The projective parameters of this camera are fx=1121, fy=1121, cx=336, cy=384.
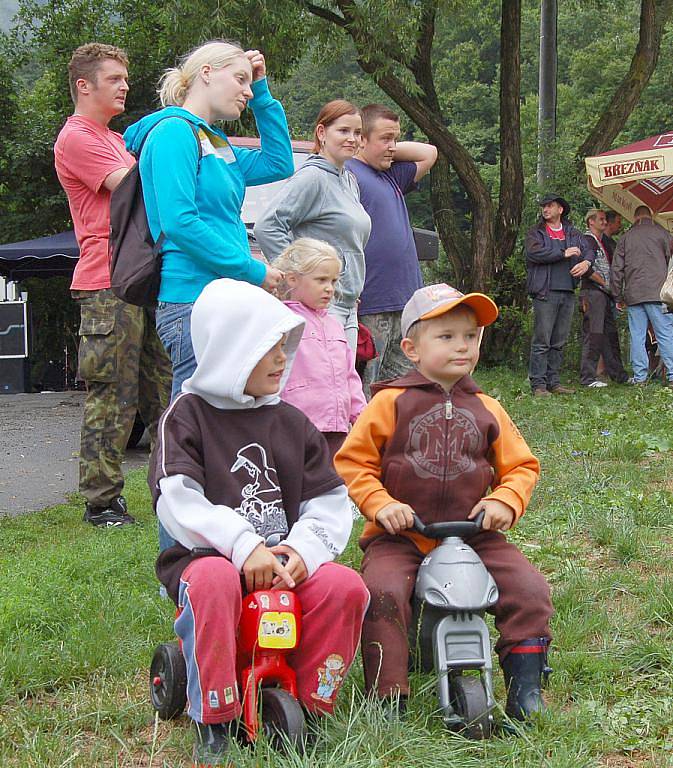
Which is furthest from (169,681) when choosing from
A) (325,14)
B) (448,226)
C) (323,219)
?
(448,226)

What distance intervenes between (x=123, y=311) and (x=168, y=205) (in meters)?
1.69

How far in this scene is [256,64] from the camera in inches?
180

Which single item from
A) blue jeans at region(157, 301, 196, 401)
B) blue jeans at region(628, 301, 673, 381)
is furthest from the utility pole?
blue jeans at region(157, 301, 196, 401)

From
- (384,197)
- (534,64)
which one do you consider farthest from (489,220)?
(534,64)

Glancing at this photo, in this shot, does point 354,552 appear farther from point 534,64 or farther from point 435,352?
point 534,64

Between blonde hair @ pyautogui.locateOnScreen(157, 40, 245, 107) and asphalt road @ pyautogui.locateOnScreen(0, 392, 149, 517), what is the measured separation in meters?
3.11

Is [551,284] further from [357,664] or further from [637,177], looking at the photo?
[357,664]

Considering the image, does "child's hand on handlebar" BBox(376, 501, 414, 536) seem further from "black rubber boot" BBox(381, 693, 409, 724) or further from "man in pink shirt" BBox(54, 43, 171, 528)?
"man in pink shirt" BBox(54, 43, 171, 528)

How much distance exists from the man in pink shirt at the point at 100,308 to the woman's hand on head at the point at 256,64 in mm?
1211

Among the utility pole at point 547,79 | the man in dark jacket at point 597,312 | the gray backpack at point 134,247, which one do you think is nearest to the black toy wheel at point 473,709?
the gray backpack at point 134,247

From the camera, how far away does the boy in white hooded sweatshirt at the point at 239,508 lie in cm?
279

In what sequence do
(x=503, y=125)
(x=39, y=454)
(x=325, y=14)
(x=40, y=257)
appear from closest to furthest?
(x=39, y=454), (x=40, y=257), (x=325, y=14), (x=503, y=125)

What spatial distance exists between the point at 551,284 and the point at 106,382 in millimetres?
7279

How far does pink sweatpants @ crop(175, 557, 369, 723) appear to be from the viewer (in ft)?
9.07
